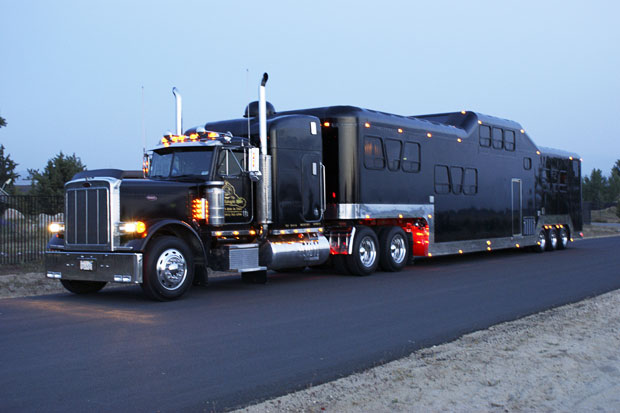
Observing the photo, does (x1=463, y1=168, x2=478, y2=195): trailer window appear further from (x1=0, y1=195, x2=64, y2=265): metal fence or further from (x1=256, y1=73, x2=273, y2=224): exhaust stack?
(x1=0, y1=195, x2=64, y2=265): metal fence

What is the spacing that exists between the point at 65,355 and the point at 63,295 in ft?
17.8

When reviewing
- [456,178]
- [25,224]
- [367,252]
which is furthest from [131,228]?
[456,178]

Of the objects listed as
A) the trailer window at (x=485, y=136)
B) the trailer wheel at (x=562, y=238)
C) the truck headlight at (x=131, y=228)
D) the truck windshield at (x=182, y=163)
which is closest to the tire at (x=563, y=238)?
the trailer wheel at (x=562, y=238)

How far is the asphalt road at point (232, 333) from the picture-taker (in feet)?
18.5

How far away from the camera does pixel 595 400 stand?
5156mm

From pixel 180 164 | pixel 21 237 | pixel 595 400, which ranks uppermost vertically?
pixel 180 164

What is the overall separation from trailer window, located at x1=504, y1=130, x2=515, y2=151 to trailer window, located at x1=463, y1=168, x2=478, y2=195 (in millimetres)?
2232

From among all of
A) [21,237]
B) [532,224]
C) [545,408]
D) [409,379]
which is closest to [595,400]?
[545,408]

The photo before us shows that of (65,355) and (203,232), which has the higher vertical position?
(203,232)

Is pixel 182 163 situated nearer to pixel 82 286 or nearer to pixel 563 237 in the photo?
pixel 82 286

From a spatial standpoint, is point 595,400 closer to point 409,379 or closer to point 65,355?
point 409,379

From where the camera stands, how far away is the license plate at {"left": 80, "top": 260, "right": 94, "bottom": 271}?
1089 centimetres

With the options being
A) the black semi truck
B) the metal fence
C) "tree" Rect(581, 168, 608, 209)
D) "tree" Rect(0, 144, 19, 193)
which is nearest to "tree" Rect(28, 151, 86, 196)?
"tree" Rect(0, 144, 19, 193)

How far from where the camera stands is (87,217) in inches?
438
